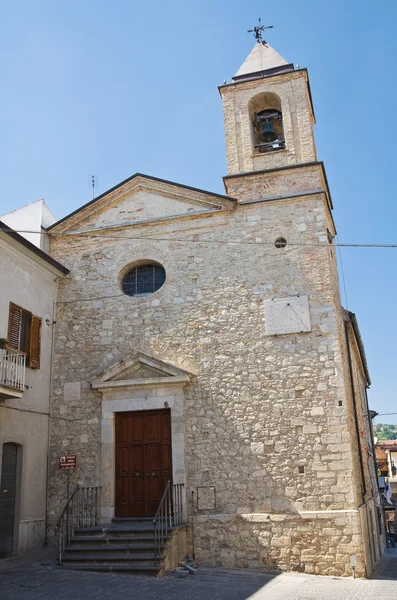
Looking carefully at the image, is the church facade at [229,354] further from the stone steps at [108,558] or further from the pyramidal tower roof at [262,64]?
the stone steps at [108,558]

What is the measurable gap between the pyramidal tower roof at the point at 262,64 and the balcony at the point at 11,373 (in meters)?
8.68

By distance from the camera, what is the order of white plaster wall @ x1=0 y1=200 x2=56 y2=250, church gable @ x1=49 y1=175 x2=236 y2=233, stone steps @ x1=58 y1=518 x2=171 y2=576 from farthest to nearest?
white plaster wall @ x1=0 y1=200 x2=56 y2=250, church gable @ x1=49 y1=175 x2=236 y2=233, stone steps @ x1=58 y1=518 x2=171 y2=576

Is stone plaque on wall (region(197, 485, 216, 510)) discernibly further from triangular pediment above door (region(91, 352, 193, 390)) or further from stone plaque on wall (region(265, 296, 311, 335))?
stone plaque on wall (region(265, 296, 311, 335))

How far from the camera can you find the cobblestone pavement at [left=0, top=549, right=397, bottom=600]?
770 centimetres

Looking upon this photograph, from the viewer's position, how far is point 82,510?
11250 mm

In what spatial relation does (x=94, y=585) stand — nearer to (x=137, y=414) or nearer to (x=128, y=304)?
(x=137, y=414)

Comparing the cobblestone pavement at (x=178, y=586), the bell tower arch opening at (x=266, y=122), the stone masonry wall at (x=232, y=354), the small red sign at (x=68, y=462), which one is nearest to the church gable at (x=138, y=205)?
the stone masonry wall at (x=232, y=354)

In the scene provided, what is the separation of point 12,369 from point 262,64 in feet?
31.5

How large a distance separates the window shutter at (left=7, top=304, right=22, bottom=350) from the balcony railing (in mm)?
333

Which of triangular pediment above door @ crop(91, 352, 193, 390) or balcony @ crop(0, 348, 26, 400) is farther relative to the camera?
triangular pediment above door @ crop(91, 352, 193, 390)

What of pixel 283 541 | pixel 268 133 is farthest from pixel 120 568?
pixel 268 133

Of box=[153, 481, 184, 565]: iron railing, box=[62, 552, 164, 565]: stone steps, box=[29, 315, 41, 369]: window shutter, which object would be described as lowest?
box=[62, 552, 164, 565]: stone steps

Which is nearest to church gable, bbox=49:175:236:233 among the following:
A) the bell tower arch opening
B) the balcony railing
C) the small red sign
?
the bell tower arch opening

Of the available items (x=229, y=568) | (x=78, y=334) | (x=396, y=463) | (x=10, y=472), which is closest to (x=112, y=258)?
(x=78, y=334)
